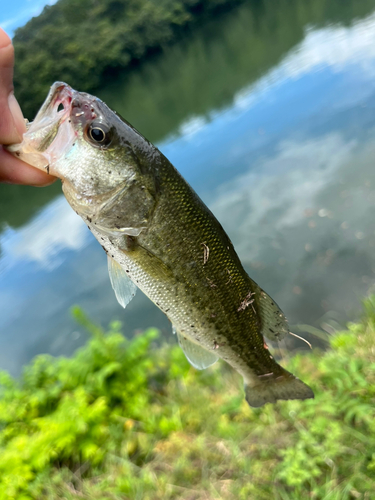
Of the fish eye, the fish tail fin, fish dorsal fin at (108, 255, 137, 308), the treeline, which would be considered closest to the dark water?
the fish tail fin

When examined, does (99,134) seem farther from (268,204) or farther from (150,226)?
(268,204)

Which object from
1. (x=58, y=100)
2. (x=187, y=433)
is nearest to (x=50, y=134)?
(x=58, y=100)

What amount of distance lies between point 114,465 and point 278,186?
8564 millimetres

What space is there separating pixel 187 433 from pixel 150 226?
2.98 m

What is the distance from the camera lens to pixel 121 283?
6.41 ft

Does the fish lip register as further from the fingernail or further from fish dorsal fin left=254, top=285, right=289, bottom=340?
fish dorsal fin left=254, top=285, right=289, bottom=340

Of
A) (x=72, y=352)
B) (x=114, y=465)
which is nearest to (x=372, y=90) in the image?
(x=72, y=352)

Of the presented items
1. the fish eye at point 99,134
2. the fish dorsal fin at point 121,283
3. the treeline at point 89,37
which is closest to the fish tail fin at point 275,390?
the fish dorsal fin at point 121,283

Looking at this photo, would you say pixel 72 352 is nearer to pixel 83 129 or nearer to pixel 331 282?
pixel 331 282

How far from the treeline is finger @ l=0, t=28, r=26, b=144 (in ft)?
122

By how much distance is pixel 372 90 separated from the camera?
12.6 meters

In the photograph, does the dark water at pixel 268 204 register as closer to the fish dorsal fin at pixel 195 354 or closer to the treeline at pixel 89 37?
the fish dorsal fin at pixel 195 354

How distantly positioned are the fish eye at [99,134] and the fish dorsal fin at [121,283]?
0.65 metres

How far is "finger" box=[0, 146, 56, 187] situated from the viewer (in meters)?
1.80
